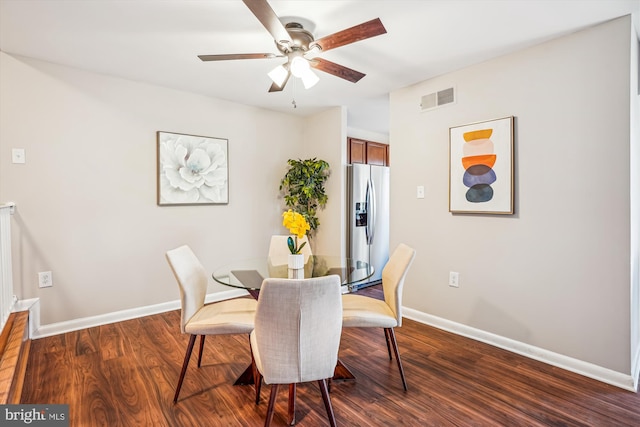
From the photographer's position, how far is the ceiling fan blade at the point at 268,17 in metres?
1.54

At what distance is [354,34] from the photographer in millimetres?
1806

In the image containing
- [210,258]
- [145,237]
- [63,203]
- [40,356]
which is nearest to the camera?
[40,356]

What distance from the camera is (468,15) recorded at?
2.08 m

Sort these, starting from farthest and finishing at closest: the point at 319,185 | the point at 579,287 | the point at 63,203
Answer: the point at 319,185 < the point at 63,203 < the point at 579,287

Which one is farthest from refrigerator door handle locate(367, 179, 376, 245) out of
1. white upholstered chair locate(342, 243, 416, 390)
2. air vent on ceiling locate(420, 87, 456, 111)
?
white upholstered chair locate(342, 243, 416, 390)

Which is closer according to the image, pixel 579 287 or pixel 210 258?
pixel 579 287

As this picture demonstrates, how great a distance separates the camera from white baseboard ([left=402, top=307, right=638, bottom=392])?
83.5 inches

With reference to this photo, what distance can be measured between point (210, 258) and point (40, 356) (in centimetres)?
166

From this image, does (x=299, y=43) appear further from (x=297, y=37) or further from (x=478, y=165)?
(x=478, y=165)

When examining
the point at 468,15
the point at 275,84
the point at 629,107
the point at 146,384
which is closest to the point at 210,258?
the point at 146,384

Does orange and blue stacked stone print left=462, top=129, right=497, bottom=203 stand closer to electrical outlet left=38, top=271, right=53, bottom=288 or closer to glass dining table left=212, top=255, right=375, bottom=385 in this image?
glass dining table left=212, top=255, right=375, bottom=385

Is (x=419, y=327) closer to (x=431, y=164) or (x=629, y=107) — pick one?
(x=431, y=164)

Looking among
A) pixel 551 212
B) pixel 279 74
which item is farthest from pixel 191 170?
pixel 551 212

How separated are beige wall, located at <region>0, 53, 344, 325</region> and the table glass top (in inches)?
54.1
